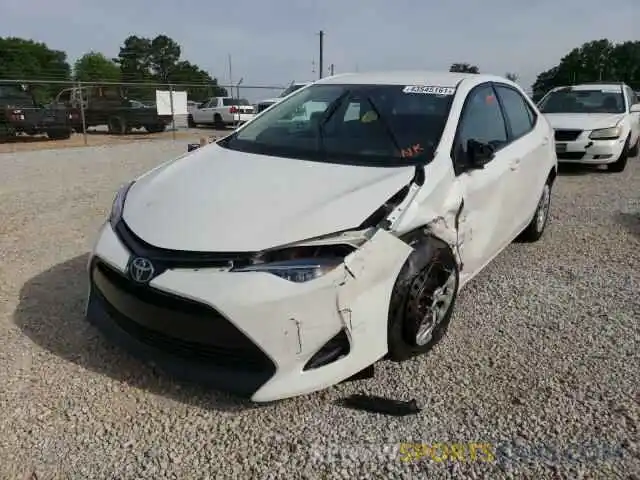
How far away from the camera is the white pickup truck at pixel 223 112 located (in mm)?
22344

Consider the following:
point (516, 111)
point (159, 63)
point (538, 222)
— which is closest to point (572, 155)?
point (538, 222)

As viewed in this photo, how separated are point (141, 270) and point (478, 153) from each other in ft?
6.50

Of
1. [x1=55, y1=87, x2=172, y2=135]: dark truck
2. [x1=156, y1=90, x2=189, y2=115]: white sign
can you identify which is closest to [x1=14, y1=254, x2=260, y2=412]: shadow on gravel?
[x1=156, y1=90, x2=189, y2=115]: white sign

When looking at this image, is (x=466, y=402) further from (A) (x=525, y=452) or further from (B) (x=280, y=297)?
(B) (x=280, y=297)

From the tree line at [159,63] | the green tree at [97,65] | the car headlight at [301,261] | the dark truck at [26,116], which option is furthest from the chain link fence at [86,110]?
the green tree at [97,65]

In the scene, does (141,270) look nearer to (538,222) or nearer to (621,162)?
(538,222)

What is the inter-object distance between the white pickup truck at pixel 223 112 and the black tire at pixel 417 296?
65.2 feet

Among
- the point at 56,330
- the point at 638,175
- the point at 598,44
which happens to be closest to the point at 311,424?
the point at 56,330

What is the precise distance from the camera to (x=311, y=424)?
7.79 feet

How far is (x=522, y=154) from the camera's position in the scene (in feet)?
13.2

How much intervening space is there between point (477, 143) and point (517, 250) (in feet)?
6.27

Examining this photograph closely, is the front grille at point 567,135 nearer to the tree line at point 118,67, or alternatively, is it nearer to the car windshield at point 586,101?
the car windshield at point 586,101

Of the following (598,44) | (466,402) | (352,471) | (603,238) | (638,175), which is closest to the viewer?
(352,471)

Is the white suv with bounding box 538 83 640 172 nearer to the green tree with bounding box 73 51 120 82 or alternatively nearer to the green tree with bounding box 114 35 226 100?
the green tree with bounding box 73 51 120 82
